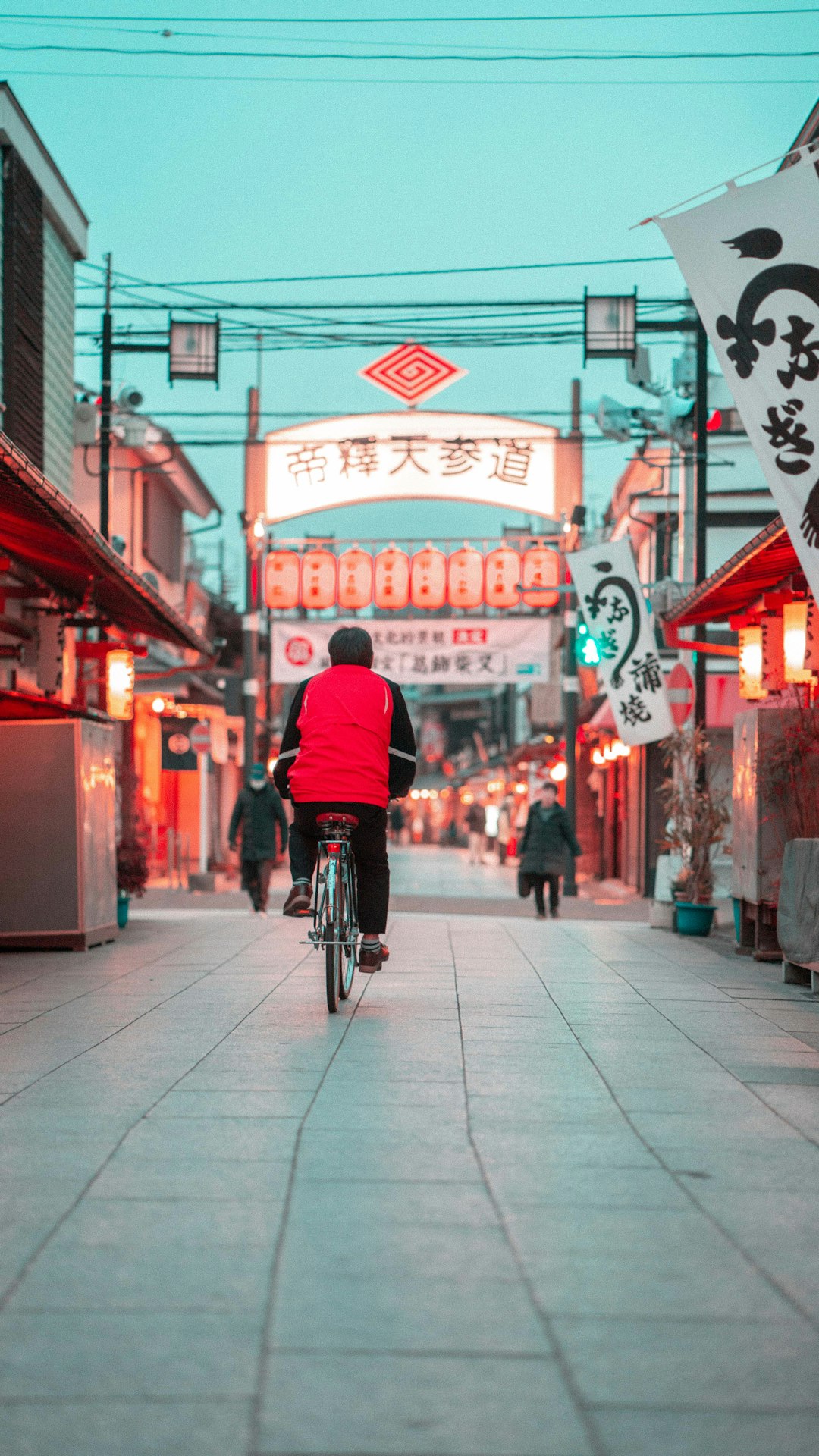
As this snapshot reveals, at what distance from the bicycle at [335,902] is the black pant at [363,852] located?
7 centimetres

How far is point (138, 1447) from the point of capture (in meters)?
2.57

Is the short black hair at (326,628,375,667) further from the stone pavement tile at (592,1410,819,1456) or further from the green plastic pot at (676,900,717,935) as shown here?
the green plastic pot at (676,900,717,935)

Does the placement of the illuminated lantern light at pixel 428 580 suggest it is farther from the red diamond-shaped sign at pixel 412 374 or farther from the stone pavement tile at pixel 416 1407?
the stone pavement tile at pixel 416 1407

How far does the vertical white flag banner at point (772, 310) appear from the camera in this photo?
25.5ft

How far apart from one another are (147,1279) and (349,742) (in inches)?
177

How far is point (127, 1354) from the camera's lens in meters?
2.96

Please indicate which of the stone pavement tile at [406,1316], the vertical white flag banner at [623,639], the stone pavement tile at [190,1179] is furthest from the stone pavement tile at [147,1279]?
the vertical white flag banner at [623,639]

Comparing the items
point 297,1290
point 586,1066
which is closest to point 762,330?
point 586,1066

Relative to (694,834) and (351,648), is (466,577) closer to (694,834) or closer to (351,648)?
(694,834)

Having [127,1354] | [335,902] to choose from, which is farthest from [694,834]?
[127,1354]

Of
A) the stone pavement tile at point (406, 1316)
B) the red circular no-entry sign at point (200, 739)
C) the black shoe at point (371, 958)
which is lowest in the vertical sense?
the stone pavement tile at point (406, 1316)

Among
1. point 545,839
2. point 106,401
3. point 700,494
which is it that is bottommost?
point 545,839

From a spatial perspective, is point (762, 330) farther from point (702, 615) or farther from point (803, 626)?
point (702, 615)

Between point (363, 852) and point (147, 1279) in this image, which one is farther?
point (363, 852)
